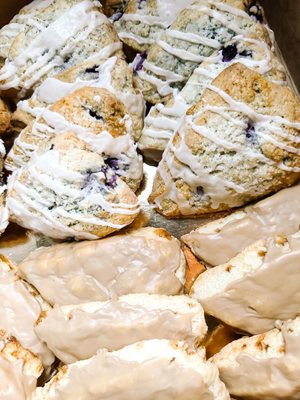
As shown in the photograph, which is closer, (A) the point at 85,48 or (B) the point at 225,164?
(B) the point at 225,164

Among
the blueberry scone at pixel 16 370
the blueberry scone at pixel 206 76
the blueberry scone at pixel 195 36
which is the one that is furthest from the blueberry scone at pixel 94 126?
the blueberry scone at pixel 16 370

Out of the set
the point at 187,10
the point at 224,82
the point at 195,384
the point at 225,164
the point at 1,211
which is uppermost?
the point at 187,10

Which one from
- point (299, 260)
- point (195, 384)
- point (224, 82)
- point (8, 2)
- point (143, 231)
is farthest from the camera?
point (8, 2)

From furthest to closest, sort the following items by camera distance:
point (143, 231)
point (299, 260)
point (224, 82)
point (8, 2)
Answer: point (8, 2)
point (143, 231)
point (224, 82)
point (299, 260)

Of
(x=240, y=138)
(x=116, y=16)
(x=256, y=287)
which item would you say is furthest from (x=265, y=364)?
(x=116, y=16)

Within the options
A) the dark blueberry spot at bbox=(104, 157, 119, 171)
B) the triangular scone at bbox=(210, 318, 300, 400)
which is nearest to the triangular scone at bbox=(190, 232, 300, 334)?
the triangular scone at bbox=(210, 318, 300, 400)

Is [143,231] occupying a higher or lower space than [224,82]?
lower

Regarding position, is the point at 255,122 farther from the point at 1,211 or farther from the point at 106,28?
the point at 1,211

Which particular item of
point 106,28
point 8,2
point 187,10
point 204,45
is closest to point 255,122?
point 204,45
